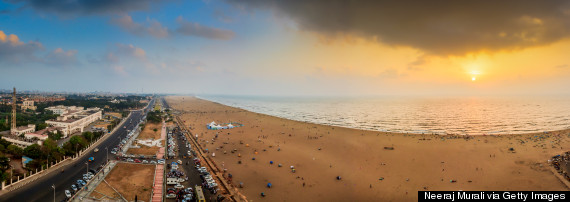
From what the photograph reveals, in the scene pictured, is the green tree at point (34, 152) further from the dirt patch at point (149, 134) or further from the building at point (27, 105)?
the building at point (27, 105)

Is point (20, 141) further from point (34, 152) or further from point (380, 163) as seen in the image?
point (380, 163)

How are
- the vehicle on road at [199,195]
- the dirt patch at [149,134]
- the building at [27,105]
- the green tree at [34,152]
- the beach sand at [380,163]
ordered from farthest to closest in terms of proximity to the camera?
the building at [27,105], the dirt patch at [149,134], the green tree at [34,152], the beach sand at [380,163], the vehicle on road at [199,195]

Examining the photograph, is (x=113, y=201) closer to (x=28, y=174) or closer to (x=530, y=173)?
(x=28, y=174)

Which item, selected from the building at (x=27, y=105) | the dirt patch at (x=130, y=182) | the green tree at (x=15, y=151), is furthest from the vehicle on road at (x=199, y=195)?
the building at (x=27, y=105)

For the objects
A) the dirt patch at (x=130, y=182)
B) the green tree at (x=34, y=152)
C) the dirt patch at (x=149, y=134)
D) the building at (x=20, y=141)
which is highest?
the green tree at (x=34, y=152)

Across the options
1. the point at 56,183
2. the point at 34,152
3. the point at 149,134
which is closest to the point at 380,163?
the point at 56,183

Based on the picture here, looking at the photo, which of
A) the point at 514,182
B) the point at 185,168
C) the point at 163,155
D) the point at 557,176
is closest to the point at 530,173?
the point at 557,176
